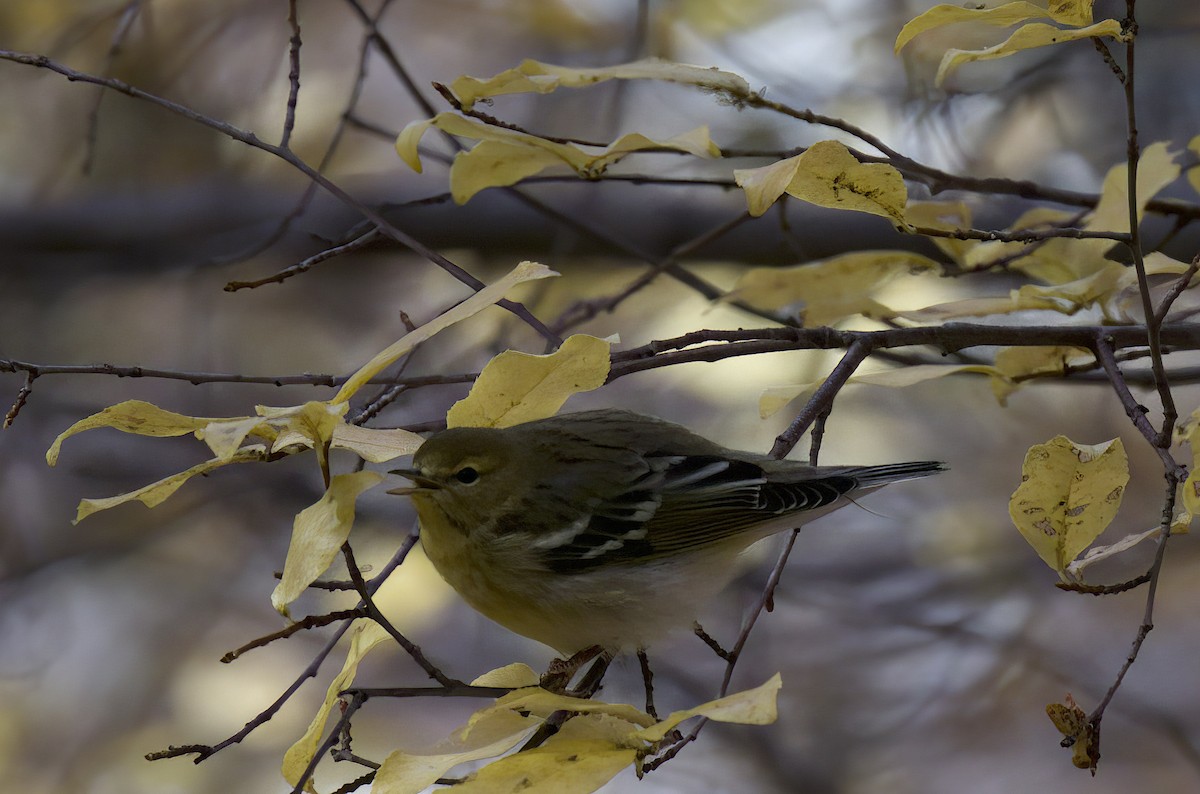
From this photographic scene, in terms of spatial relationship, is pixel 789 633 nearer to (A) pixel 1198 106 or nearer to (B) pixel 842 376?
(B) pixel 842 376

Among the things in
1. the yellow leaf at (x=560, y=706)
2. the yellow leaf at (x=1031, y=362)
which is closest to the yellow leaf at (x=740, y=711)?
the yellow leaf at (x=560, y=706)

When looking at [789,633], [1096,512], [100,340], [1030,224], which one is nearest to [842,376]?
[1096,512]

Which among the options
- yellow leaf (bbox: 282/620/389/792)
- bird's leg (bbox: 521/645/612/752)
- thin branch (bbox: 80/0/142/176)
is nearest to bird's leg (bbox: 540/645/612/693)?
bird's leg (bbox: 521/645/612/752)

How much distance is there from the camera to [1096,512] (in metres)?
0.84

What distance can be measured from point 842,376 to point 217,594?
1.73 metres

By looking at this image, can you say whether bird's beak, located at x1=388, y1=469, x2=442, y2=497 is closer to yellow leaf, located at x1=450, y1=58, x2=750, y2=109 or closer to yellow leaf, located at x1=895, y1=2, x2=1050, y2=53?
yellow leaf, located at x1=450, y1=58, x2=750, y2=109

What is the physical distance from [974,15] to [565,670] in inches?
24.4

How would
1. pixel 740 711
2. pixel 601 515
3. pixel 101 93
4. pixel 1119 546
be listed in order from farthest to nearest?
pixel 101 93
pixel 601 515
pixel 1119 546
pixel 740 711

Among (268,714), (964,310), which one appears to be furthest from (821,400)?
(268,714)

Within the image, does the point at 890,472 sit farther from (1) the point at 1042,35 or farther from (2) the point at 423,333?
(2) the point at 423,333

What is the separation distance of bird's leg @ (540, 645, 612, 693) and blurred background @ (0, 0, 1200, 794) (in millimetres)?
664

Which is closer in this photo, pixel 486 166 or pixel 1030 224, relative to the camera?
pixel 486 166

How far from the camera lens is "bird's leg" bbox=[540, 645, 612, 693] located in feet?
3.05

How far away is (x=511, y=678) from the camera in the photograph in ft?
2.76
